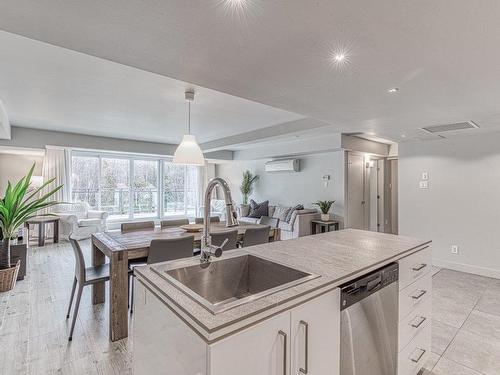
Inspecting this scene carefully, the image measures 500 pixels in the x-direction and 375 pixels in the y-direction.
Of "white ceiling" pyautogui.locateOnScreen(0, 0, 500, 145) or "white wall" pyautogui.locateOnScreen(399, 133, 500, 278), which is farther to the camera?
"white wall" pyautogui.locateOnScreen(399, 133, 500, 278)

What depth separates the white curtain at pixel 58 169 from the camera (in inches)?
238

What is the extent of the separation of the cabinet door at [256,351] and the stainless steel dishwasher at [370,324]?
383mm

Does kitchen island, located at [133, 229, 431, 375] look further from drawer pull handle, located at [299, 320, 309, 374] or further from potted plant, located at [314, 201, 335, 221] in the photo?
potted plant, located at [314, 201, 335, 221]

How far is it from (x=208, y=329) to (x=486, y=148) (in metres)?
4.93

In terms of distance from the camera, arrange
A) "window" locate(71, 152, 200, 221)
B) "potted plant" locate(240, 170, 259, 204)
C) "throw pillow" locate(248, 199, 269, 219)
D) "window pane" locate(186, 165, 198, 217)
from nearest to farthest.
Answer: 1. "throw pillow" locate(248, 199, 269, 219)
2. "window" locate(71, 152, 200, 221)
3. "potted plant" locate(240, 170, 259, 204)
4. "window pane" locate(186, 165, 198, 217)

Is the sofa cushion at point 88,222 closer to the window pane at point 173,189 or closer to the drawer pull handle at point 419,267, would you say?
the window pane at point 173,189

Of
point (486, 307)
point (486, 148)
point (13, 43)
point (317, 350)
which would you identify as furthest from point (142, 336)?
point (486, 148)

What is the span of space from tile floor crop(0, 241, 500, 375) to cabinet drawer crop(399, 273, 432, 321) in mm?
591

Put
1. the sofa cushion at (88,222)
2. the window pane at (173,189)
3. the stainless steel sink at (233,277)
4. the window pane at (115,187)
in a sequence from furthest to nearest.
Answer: the window pane at (173,189), the window pane at (115,187), the sofa cushion at (88,222), the stainless steel sink at (233,277)

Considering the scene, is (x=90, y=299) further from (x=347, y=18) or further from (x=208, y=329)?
(x=347, y=18)

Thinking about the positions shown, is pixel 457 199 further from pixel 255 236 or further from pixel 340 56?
pixel 340 56

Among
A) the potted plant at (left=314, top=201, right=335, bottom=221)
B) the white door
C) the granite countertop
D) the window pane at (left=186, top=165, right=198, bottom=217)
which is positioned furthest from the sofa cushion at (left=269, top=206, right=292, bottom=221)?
the granite countertop

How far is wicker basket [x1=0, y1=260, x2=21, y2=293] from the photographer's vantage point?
3051mm

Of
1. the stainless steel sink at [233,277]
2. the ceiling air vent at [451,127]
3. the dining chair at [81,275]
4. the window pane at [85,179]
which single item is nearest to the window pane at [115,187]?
the window pane at [85,179]
